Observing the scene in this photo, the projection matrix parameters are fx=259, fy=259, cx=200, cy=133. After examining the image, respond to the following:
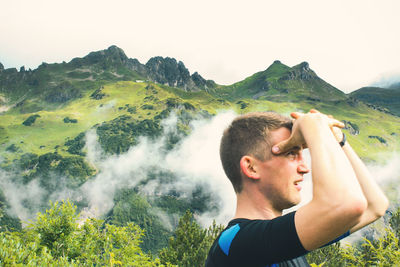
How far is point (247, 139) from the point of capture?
8.76ft

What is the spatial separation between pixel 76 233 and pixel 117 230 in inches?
135

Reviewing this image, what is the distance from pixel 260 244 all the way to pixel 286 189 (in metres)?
0.73

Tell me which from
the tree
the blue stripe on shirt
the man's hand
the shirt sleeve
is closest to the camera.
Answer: the shirt sleeve

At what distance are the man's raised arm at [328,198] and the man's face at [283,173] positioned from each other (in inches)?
19.2

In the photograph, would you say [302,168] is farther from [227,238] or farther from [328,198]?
[227,238]

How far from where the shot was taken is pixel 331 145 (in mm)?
1961

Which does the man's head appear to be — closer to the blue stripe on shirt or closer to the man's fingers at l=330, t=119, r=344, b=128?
the man's fingers at l=330, t=119, r=344, b=128

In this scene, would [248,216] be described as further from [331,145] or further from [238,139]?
[331,145]

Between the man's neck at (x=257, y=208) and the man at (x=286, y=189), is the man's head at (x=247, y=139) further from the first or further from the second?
the man's neck at (x=257, y=208)

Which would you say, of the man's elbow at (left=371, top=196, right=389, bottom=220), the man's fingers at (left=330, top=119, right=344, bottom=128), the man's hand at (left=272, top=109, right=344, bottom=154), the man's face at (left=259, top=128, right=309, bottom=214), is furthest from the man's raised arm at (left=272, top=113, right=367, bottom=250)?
the man's elbow at (left=371, top=196, right=389, bottom=220)

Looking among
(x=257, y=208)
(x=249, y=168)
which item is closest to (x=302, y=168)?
(x=249, y=168)

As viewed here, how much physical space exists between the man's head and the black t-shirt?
626 millimetres

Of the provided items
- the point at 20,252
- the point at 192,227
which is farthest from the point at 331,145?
the point at 192,227

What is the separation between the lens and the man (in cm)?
179
